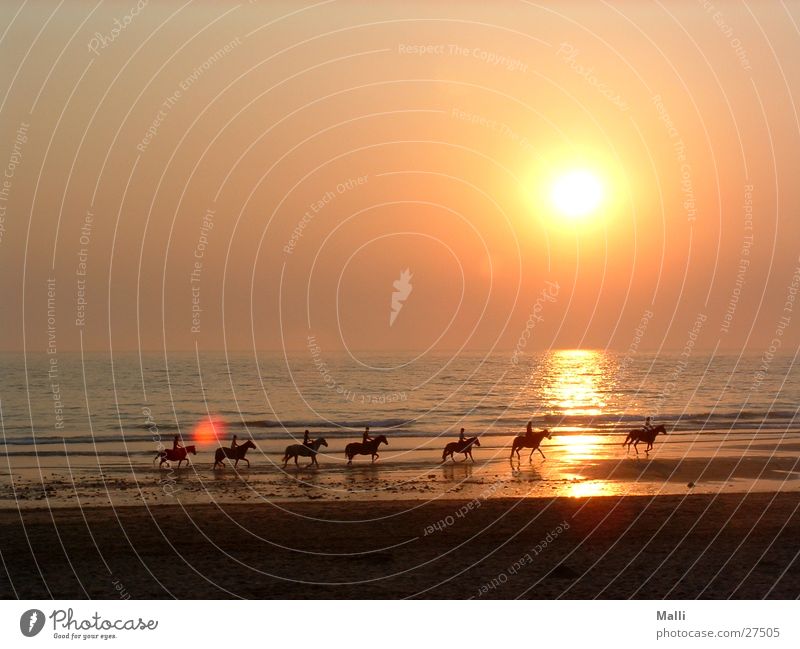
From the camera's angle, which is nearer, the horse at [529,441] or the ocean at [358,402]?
the horse at [529,441]

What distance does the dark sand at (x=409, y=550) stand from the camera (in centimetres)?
1284

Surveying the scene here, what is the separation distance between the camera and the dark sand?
12844 millimetres

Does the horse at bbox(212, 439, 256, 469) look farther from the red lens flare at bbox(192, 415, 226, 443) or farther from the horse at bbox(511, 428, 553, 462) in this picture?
the red lens flare at bbox(192, 415, 226, 443)

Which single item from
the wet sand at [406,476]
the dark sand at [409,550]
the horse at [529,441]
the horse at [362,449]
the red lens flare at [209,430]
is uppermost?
the red lens flare at [209,430]

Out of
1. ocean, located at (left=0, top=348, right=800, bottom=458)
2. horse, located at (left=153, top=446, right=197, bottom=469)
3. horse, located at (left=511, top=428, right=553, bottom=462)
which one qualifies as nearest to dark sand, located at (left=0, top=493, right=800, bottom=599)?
horse, located at (left=153, top=446, right=197, bottom=469)

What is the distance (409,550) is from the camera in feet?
49.0

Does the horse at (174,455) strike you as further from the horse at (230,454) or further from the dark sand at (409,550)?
the dark sand at (409,550)

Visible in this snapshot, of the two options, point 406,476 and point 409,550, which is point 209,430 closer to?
point 406,476

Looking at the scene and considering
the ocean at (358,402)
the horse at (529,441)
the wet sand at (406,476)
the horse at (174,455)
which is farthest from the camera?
the ocean at (358,402)

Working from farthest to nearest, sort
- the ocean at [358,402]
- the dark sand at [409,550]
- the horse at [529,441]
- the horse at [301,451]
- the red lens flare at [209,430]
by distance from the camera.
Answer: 1. the ocean at [358,402]
2. the red lens flare at [209,430]
3. the horse at [529,441]
4. the horse at [301,451]
5. the dark sand at [409,550]

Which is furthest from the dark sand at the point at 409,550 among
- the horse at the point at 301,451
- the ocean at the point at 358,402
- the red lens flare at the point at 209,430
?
the red lens flare at the point at 209,430

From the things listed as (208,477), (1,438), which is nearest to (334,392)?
(1,438)
